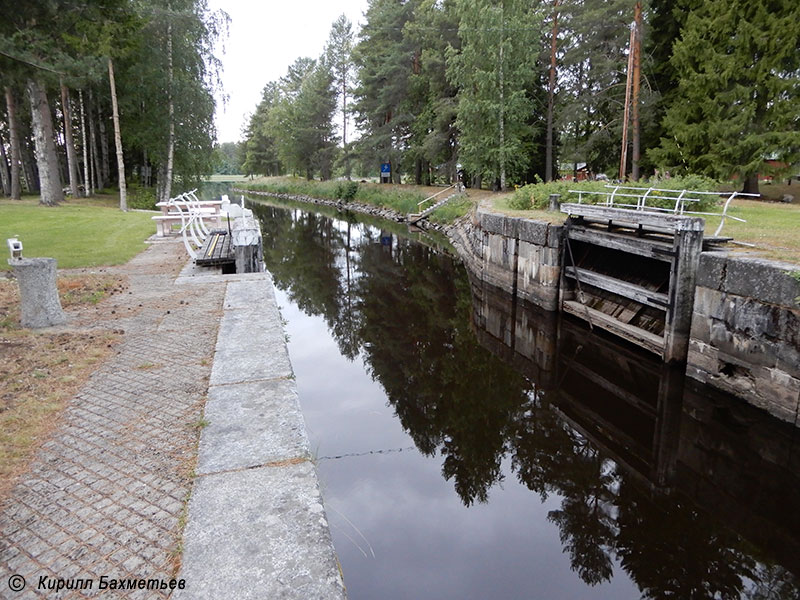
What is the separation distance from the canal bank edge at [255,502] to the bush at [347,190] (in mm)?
39547

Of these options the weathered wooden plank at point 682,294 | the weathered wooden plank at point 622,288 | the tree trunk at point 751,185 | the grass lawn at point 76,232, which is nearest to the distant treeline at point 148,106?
the grass lawn at point 76,232

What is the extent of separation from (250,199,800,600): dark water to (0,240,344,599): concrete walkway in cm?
158

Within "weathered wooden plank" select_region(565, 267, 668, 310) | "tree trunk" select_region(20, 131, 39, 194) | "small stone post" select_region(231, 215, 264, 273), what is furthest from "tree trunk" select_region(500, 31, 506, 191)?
→ "tree trunk" select_region(20, 131, 39, 194)

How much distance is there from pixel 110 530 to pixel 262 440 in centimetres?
116

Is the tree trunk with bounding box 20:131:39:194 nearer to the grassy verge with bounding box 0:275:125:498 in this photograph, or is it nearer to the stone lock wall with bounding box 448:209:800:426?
the grassy verge with bounding box 0:275:125:498

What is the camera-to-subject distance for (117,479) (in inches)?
135

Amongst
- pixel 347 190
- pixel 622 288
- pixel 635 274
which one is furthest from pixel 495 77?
pixel 347 190

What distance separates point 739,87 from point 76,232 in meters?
22.6

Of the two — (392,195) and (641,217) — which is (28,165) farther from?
(641,217)

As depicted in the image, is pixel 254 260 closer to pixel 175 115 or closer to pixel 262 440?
pixel 262 440

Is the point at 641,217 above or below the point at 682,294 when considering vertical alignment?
above

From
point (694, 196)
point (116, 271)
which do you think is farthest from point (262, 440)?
point (694, 196)

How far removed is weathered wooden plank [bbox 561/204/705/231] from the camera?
8.47m

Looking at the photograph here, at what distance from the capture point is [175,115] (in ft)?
84.4
